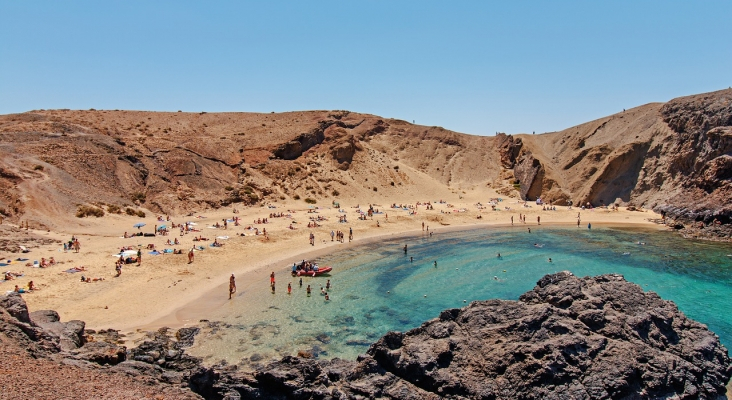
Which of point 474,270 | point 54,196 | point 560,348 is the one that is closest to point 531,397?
point 560,348

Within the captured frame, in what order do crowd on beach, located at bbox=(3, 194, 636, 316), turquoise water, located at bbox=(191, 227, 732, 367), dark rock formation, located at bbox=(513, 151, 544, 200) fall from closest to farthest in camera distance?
1. turquoise water, located at bbox=(191, 227, 732, 367)
2. crowd on beach, located at bbox=(3, 194, 636, 316)
3. dark rock formation, located at bbox=(513, 151, 544, 200)

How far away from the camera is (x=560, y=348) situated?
10984 millimetres

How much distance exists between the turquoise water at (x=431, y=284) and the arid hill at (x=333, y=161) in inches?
571

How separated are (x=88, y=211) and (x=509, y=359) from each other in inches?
1480

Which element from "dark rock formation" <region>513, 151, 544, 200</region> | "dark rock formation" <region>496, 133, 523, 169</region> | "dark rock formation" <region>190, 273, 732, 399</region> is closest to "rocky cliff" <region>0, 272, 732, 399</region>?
"dark rock formation" <region>190, 273, 732, 399</region>

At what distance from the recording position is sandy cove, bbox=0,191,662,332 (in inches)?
850

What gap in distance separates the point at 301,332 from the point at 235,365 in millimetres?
4120

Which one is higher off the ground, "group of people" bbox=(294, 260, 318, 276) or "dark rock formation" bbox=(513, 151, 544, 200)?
"dark rock formation" bbox=(513, 151, 544, 200)

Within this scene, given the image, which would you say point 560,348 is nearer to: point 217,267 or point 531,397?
point 531,397

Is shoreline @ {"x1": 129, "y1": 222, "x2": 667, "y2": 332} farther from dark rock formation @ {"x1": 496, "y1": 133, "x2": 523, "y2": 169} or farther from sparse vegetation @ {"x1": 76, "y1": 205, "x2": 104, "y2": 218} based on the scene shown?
dark rock formation @ {"x1": 496, "y1": 133, "x2": 523, "y2": 169}

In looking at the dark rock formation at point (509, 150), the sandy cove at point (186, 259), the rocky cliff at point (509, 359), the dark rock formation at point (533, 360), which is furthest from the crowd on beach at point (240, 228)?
the dark rock formation at point (509, 150)

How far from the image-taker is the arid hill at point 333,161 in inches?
1720

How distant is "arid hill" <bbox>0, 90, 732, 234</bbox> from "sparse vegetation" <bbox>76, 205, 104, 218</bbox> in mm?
357

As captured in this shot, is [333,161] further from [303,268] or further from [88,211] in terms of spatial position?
[303,268]
